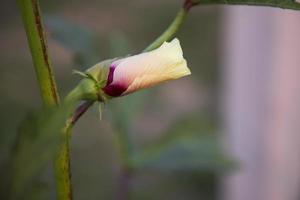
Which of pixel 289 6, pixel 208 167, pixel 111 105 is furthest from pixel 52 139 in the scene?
pixel 208 167

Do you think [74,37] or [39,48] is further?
[74,37]

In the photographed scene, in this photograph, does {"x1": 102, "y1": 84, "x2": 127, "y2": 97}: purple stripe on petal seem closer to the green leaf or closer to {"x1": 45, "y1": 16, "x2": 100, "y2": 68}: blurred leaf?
the green leaf

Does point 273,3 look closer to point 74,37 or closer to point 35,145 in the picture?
point 35,145

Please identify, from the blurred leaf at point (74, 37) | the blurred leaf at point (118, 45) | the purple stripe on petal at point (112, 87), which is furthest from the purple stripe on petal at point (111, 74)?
the blurred leaf at point (118, 45)

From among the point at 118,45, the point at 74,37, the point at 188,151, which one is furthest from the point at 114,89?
the point at 188,151

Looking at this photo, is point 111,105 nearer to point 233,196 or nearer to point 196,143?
point 196,143

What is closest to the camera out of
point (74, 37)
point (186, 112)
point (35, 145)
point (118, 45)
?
point (35, 145)

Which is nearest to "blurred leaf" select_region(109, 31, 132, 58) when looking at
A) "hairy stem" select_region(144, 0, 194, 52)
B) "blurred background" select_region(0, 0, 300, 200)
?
"blurred background" select_region(0, 0, 300, 200)
